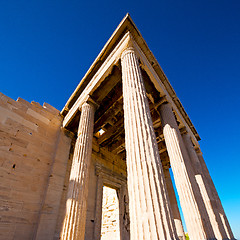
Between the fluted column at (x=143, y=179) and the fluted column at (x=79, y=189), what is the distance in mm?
3032

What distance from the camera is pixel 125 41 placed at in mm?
6801

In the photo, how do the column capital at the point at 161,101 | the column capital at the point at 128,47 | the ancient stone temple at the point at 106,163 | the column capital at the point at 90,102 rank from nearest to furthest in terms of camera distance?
the ancient stone temple at the point at 106,163 < the column capital at the point at 128,47 < the column capital at the point at 161,101 < the column capital at the point at 90,102

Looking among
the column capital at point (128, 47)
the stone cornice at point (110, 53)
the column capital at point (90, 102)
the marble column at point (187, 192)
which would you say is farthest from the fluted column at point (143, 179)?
the stone cornice at point (110, 53)

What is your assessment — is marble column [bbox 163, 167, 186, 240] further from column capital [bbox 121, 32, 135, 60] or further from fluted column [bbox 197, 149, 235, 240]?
column capital [bbox 121, 32, 135, 60]

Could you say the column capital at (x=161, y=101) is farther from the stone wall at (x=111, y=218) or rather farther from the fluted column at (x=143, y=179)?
the stone wall at (x=111, y=218)

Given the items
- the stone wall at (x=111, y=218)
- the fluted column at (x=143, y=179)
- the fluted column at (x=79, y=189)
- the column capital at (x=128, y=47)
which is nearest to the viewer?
the fluted column at (x=143, y=179)

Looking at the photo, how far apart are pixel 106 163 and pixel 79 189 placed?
6.07 m

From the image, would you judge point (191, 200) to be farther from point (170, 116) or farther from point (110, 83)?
point (110, 83)

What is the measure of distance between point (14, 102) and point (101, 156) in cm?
694

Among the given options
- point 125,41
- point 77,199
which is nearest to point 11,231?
point 77,199

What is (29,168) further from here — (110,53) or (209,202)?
(209,202)

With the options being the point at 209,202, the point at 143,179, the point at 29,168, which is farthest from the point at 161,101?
the point at 29,168

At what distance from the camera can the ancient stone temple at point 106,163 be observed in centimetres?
367

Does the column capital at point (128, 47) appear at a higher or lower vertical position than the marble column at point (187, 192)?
higher
